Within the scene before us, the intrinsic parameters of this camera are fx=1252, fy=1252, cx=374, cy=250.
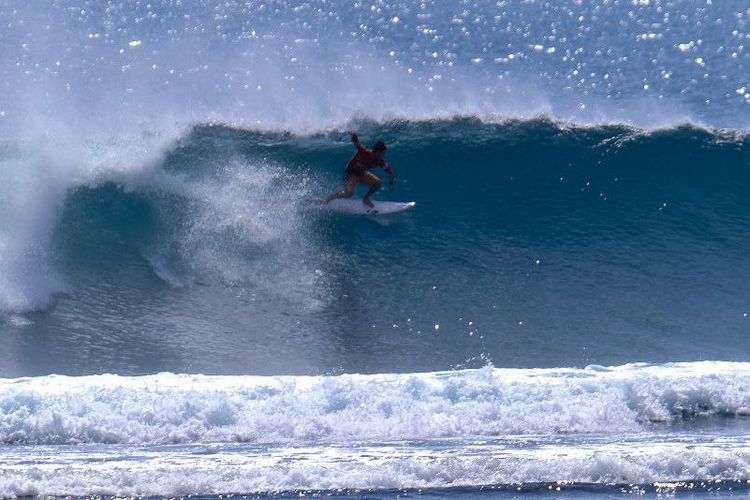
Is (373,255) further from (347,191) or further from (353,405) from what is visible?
(353,405)

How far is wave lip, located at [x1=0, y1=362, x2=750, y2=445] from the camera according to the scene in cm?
1055

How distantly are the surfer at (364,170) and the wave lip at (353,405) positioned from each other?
404cm

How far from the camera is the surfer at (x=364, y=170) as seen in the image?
49.2 ft

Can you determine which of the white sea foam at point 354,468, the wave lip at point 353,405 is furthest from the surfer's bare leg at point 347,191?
the white sea foam at point 354,468

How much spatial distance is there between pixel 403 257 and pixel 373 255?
14.0 inches

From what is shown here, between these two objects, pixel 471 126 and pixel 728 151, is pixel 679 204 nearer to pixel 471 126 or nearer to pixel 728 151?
pixel 728 151

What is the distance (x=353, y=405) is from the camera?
10930 millimetres

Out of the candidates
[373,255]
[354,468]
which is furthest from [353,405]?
[373,255]

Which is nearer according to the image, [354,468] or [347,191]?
[354,468]

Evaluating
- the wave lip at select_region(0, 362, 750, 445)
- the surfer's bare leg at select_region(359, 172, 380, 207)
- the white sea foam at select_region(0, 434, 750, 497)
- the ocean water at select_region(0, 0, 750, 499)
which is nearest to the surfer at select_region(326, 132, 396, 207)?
the surfer's bare leg at select_region(359, 172, 380, 207)

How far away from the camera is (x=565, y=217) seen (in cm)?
1566

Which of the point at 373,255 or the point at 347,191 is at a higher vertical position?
the point at 347,191

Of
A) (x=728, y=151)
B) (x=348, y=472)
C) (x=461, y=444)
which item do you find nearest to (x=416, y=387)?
(x=461, y=444)

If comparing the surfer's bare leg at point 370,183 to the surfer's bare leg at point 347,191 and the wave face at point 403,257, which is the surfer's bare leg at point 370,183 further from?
the wave face at point 403,257
